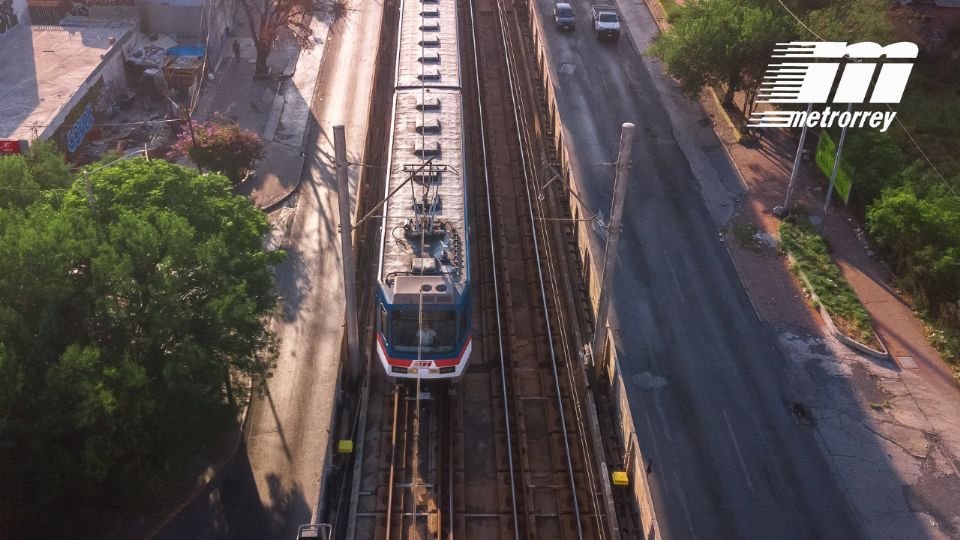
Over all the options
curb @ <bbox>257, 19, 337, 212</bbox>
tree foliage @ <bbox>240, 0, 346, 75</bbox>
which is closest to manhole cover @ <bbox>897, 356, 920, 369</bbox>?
curb @ <bbox>257, 19, 337, 212</bbox>

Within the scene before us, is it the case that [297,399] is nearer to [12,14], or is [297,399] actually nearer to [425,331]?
[425,331]

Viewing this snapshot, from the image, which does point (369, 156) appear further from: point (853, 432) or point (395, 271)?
point (853, 432)

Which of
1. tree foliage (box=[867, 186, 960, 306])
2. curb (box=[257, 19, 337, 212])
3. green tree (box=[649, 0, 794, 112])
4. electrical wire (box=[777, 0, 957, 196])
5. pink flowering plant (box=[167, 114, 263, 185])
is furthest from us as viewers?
green tree (box=[649, 0, 794, 112])

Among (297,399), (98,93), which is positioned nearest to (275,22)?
(98,93)

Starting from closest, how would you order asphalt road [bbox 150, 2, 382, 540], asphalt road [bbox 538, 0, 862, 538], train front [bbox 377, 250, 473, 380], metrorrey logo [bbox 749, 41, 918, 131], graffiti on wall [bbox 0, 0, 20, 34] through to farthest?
1. train front [bbox 377, 250, 473, 380]
2. asphalt road [bbox 150, 2, 382, 540]
3. asphalt road [bbox 538, 0, 862, 538]
4. metrorrey logo [bbox 749, 41, 918, 131]
5. graffiti on wall [bbox 0, 0, 20, 34]

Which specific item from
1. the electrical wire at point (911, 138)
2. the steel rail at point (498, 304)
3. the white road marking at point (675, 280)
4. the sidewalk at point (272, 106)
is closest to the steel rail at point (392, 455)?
the steel rail at point (498, 304)

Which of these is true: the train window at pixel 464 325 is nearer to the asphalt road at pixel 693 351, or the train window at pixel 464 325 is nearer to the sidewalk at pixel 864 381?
the asphalt road at pixel 693 351

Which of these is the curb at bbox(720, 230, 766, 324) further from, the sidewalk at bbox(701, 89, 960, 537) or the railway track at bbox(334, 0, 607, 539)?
the railway track at bbox(334, 0, 607, 539)

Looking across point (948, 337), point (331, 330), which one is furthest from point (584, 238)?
point (948, 337)
